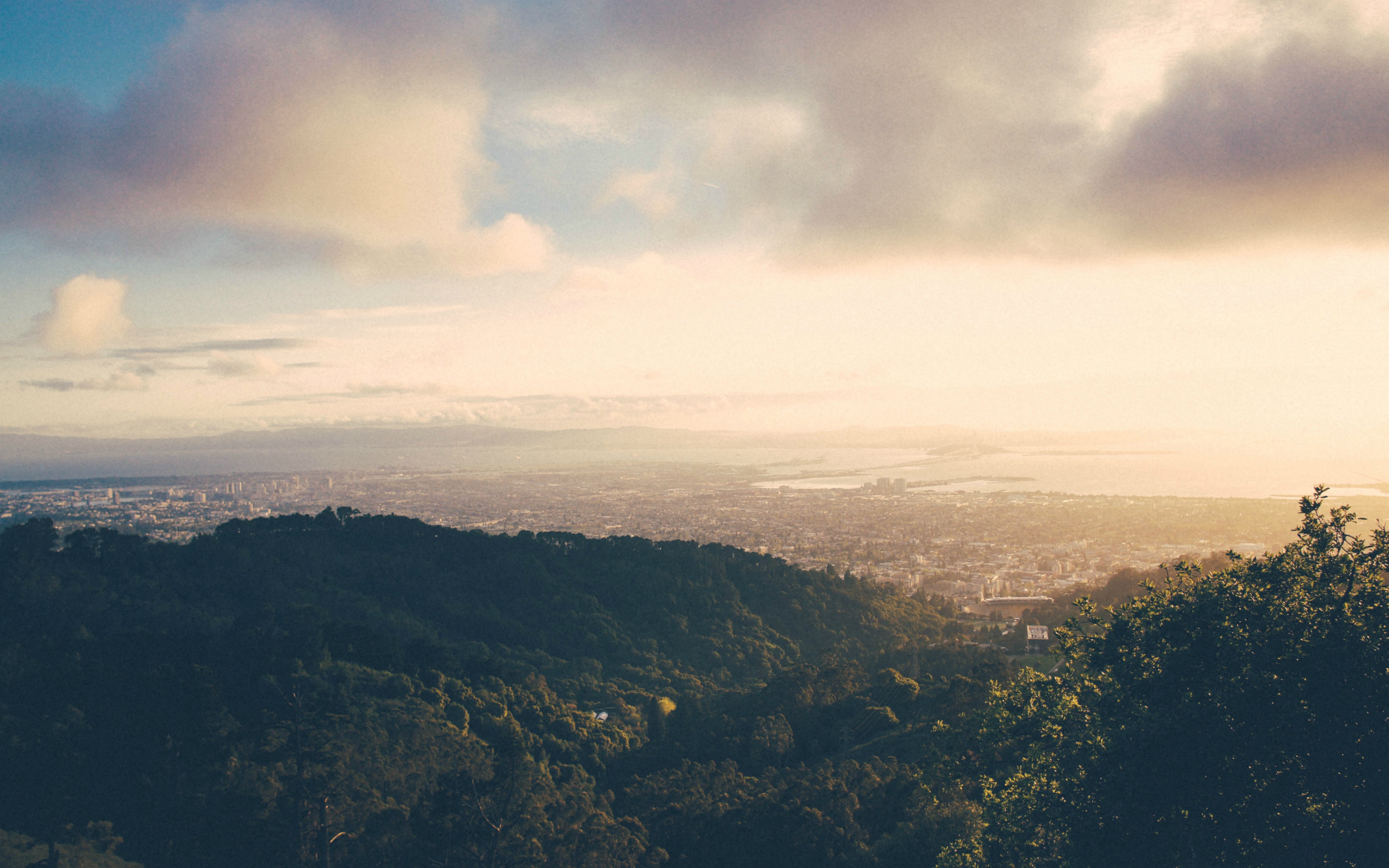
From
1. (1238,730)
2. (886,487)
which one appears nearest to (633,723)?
(1238,730)

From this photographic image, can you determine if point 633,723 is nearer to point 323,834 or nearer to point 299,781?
point 299,781

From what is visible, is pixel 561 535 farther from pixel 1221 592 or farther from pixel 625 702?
pixel 1221 592

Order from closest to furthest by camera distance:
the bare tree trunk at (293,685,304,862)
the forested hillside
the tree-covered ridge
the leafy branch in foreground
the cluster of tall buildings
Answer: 1. the leafy branch in foreground
2. the forested hillside
3. the bare tree trunk at (293,685,304,862)
4. the tree-covered ridge
5. the cluster of tall buildings

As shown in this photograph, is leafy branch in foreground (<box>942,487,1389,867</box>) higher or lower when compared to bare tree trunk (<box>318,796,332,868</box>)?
higher

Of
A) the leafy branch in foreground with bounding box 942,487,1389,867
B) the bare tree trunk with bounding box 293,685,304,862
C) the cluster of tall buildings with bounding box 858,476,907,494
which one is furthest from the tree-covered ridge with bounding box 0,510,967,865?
the cluster of tall buildings with bounding box 858,476,907,494

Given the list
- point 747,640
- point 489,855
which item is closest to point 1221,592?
point 489,855

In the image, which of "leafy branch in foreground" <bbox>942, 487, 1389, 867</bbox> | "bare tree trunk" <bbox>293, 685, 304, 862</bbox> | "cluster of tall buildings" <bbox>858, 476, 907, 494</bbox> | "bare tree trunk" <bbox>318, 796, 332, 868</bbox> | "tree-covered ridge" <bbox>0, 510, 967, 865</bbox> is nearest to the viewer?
"leafy branch in foreground" <bbox>942, 487, 1389, 867</bbox>

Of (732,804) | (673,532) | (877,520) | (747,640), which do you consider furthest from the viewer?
(877,520)

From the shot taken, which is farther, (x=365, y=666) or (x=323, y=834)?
(x=365, y=666)

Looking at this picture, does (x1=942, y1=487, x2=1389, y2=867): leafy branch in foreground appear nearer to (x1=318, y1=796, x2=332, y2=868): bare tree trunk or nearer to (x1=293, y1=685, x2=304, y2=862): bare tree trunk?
(x1=318, y1=796, x2=332, y2=868): bare tree trunk
